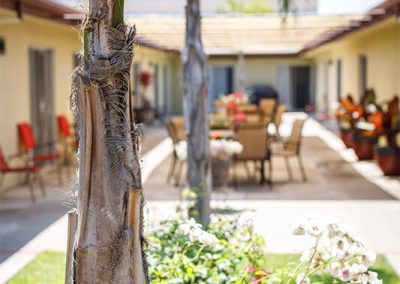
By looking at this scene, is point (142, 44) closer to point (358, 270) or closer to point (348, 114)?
point (348, 114)

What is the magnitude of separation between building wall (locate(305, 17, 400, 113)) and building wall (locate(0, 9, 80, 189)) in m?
5.81

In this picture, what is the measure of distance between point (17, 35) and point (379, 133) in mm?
6011

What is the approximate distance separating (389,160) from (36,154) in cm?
Answer: 566

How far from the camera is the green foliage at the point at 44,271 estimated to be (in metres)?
6.01

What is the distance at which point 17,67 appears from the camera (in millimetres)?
11930

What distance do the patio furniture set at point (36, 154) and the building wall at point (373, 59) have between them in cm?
575

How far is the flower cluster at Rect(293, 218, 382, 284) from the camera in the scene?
368 centimetres

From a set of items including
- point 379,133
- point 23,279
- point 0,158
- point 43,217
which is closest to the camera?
point 23,279

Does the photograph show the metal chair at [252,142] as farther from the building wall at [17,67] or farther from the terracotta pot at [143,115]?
the terracotta pot at [143,115]

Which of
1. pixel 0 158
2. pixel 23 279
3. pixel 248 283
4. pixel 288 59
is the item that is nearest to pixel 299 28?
pixel 0 158

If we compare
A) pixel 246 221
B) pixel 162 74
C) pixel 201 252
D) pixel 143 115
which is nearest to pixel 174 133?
pixel 201 252

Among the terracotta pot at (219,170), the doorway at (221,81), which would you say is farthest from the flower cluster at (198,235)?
the doorway at (221,81)

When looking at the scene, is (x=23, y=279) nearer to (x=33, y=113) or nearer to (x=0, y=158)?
(x=0, y=158)

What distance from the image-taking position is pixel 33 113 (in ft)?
42.3
